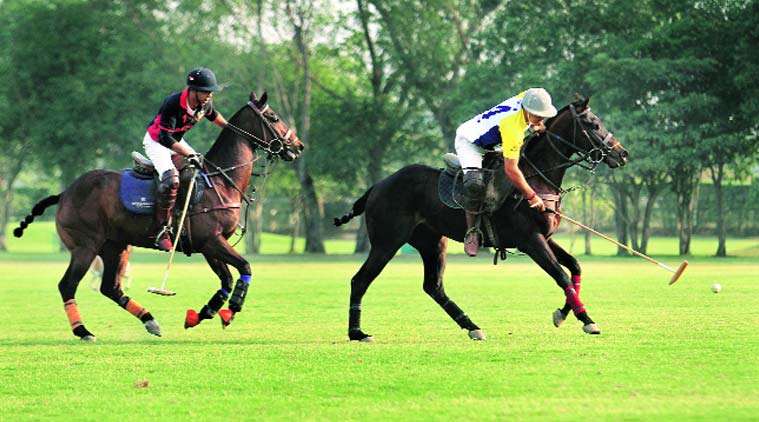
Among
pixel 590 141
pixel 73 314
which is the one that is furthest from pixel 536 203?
pixel 73 314

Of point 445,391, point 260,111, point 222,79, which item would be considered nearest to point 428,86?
point 222,79

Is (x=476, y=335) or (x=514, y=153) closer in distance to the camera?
(x=514, y=153)

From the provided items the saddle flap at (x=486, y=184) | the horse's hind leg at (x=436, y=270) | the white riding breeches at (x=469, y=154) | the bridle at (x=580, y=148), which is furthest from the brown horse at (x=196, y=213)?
the bridle at (x=580, y=148)

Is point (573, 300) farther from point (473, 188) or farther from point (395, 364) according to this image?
point (395, 364)

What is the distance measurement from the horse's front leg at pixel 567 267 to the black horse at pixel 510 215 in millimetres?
12

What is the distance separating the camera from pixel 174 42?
6531 cm

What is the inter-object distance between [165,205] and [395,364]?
4.45 metres

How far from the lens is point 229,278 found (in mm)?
15117

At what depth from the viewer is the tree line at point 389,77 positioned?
49969mm

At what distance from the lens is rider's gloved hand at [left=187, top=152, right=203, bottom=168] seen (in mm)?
15281

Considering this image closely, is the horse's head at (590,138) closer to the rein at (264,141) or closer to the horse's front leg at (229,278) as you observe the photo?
the rein at (264,141)

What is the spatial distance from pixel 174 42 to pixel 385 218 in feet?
172

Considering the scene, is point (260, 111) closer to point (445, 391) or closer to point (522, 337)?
point (522, 337)

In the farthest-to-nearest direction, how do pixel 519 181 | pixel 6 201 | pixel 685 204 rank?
pixel 6 201
pixel 685 204
pixel 519 181
